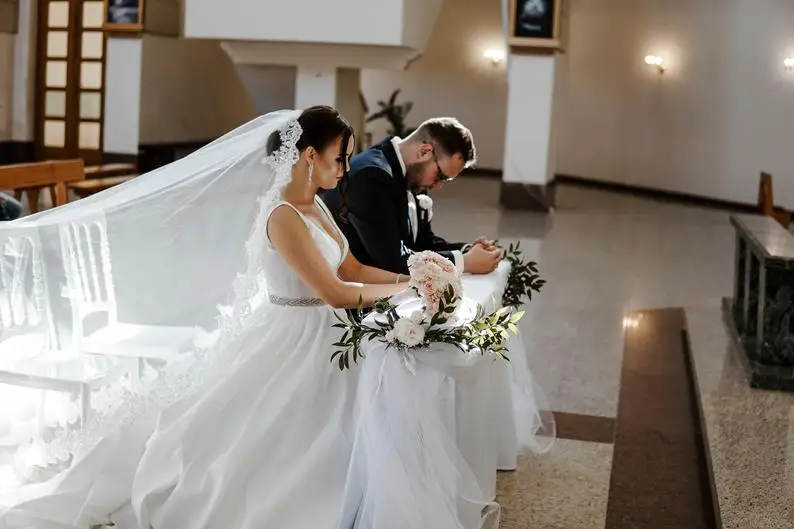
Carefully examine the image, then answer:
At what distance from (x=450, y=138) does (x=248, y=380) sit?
1190 mm

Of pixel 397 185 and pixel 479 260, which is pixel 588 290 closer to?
pixel 479 260

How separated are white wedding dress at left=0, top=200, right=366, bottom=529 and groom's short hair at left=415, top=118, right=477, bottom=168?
2.24 ft

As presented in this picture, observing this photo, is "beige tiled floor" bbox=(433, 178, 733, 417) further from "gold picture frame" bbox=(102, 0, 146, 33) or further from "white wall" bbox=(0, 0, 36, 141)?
"white wall" bbox=(0, 0, 36, 141)

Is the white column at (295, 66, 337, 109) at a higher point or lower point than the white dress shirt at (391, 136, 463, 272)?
higher

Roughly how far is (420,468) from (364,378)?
0.32 meters

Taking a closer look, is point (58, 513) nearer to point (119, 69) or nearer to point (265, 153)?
point (265, 153)

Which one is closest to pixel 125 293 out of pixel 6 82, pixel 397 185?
pixel 397 185

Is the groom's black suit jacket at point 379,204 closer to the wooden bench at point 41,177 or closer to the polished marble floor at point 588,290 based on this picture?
the polished marble floor at point 588,290

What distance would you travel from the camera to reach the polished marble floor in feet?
13.5

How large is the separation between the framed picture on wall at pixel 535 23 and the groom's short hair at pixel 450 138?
380 inches

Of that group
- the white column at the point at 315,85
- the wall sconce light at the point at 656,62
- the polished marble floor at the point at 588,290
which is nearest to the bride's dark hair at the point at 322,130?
the polished marble floor at the point at 588,290

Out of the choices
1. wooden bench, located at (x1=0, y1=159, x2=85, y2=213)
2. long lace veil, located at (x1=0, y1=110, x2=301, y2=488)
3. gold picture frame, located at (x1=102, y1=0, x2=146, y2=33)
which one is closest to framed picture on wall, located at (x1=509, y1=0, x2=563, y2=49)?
gold picture frame, located at (x1=102, y1=0, x2=146, y2=33)

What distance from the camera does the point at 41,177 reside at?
8602 millimetres

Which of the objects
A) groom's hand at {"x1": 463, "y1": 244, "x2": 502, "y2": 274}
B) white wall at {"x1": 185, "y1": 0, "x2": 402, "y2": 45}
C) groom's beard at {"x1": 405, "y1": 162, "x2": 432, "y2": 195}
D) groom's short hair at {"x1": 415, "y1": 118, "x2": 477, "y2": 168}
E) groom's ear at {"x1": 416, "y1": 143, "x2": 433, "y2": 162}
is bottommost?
groom's hand at {"x1": 463, "y1": 244, "x2": 502, "y2": 274}
